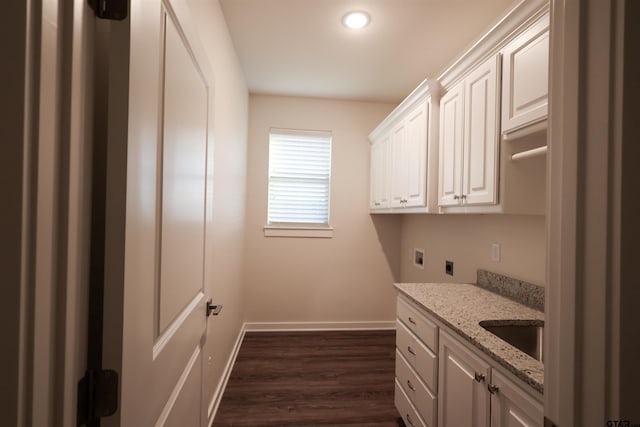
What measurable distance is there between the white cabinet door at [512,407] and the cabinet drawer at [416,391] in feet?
1.53

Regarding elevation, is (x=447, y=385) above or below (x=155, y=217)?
below

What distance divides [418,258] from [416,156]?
1294 millimetres

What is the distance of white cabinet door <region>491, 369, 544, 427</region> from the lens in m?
0.88

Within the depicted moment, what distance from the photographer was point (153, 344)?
70 cm

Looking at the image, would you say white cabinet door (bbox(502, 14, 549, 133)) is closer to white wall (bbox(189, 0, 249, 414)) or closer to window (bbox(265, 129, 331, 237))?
white wall (bbox(189, 0, 249, 414))

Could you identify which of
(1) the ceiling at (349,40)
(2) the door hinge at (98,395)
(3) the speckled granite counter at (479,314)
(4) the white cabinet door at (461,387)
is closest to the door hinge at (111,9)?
(2) the door hinge at (98,395)

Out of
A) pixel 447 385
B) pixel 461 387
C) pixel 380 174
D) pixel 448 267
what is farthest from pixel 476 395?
pixel 380 174

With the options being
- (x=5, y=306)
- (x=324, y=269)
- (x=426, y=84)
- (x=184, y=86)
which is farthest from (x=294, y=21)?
(x=324, y=269)

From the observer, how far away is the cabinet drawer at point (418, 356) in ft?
4.76

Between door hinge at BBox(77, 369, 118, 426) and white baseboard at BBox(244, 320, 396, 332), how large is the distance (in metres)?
2.96

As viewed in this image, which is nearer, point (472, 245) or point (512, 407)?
point (512, 407)

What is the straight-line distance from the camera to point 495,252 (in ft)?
6.33

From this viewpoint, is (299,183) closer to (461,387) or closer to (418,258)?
(418,258)

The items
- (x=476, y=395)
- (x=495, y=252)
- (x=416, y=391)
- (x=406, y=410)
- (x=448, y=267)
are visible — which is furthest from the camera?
(x=448, y=267)
